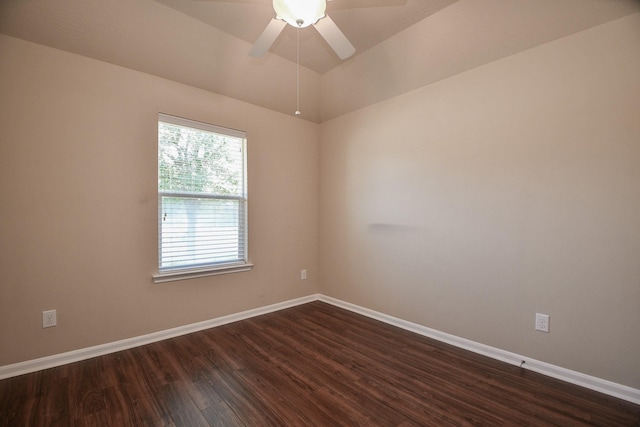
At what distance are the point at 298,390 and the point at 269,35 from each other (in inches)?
93.2

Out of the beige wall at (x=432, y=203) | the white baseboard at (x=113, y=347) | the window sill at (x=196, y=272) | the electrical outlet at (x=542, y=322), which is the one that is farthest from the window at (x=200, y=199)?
the electrical outlet at (x=542, y=322)

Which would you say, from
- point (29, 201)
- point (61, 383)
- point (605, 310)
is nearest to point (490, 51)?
point (605, 310)

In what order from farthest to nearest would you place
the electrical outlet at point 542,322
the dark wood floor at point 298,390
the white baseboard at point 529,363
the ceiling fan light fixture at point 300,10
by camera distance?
the electrical outlet at point 542,322, the white baseboard at point 529,363, the dark wood floor at point 298,390, the ceiling fan light fixture at point 300,10

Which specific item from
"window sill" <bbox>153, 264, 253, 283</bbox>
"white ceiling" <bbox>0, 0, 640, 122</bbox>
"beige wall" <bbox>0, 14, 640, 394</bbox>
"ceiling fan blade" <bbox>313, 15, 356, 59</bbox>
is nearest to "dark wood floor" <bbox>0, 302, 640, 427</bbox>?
"beige wall" <bbox>0, 14, 640, 394</bbox>

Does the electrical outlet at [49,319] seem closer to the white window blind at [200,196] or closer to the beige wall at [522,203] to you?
the white window blind at [200,196]

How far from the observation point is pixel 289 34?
253 centimetres

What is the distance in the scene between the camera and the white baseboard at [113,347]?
2031 millimetres

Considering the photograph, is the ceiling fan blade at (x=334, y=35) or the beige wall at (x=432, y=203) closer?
the ceiling fan blade at (x=334, y=35)

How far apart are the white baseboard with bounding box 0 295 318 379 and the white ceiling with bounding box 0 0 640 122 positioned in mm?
2387

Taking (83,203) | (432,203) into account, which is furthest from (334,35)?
(83,203)

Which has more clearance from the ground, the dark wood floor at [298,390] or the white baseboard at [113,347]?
the white baseboard at [113,347]

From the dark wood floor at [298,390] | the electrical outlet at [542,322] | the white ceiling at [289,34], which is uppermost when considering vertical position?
the white ceiling at [289,34]

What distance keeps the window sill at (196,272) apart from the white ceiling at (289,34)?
186cm

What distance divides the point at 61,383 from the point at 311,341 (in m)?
1.85
